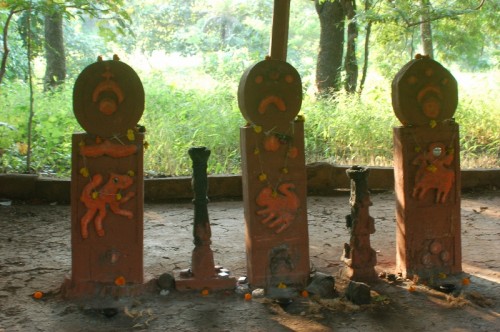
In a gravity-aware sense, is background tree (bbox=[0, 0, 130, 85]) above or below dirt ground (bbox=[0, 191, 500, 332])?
above

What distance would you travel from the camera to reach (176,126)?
7.46 meters

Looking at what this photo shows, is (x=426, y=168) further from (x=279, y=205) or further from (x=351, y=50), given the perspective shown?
(x=351, y=50)

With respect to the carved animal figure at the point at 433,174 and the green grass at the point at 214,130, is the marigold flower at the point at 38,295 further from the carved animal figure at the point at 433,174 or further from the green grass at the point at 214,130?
the green grass at the point at 214,130

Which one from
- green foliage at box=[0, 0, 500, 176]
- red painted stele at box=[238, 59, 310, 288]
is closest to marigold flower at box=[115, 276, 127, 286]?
red painted stele at box=[238, 59, 310, 288]

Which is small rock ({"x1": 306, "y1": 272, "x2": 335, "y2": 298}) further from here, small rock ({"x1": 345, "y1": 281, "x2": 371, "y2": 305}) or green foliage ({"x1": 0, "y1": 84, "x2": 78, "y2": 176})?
green foliage ({"x1": 0, "y1": 84, "x2": 78, "y2": 176})

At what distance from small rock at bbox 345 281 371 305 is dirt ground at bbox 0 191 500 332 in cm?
4

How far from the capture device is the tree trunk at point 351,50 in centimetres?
885

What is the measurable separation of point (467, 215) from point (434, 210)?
82.4 inches

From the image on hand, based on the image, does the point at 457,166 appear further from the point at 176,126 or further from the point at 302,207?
the point at 176,126

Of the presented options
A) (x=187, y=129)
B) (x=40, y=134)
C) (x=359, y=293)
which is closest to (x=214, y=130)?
(x=187, y=129)

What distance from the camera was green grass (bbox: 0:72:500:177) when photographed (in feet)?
22.9

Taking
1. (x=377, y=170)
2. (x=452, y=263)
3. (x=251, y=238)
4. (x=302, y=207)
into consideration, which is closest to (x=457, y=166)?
(x=452, y=263)

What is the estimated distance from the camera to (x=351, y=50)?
8969 mm

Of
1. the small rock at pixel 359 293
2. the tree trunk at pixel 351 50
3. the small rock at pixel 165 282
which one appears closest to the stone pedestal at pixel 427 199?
the small rock at pixel 359 293
